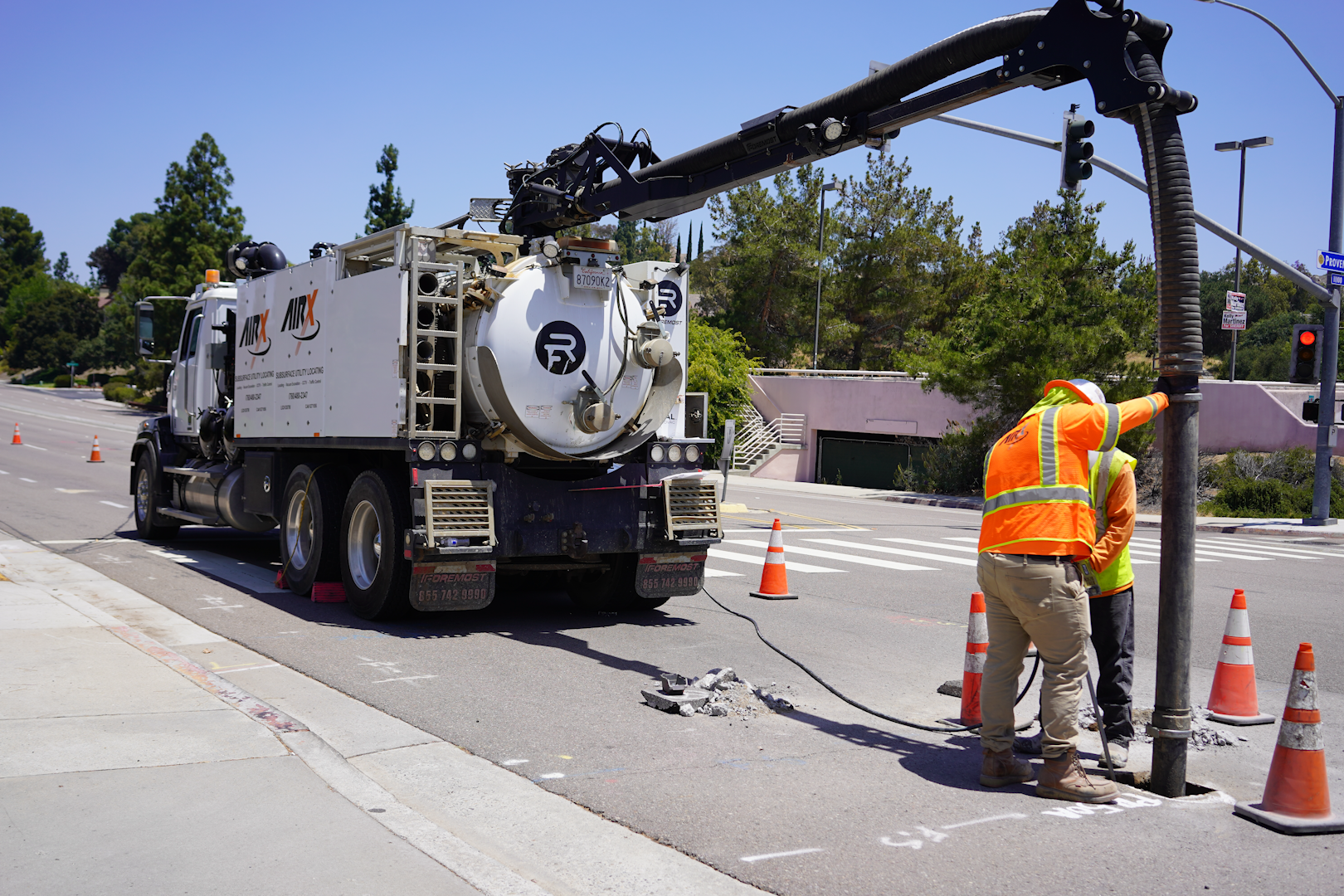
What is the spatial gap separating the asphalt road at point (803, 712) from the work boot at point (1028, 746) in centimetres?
25

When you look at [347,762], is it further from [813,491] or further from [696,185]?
[813,491]

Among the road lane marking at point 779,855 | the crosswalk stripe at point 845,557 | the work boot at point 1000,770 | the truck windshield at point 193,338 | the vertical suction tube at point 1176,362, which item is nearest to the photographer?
the road lane marking at point 779,855

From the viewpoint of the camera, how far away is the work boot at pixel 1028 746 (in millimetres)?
6098

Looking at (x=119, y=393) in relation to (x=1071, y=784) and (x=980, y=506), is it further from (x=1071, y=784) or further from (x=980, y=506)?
(x=1071, y=784)

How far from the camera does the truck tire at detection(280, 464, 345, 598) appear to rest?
33.8 feet

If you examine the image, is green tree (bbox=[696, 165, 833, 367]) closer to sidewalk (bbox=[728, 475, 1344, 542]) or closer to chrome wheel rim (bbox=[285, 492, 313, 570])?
sidewalk (bbox=[728, 475, 1344, 542])

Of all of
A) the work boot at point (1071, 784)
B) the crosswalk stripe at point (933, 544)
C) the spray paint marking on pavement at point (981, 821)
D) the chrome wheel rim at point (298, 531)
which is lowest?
the spray paint marking on pavement at point (981, 821)

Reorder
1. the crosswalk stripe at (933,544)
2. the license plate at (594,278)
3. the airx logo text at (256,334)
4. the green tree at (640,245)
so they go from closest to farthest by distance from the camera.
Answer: the license plate at (594,278), the airx logo text at (256,334), the crosswalk stripe at (933,544), the green tree at (640,245)

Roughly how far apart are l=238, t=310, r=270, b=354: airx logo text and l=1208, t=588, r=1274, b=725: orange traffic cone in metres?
9.19

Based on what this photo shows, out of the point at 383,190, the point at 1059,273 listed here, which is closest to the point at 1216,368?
the point at 1059,273

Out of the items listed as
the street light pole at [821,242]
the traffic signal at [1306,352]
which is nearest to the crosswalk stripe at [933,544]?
the traffic signal at [1306,352]

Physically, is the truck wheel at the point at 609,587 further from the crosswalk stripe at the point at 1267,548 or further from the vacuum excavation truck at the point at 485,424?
the crosswalk stripe at the point at 1267,548

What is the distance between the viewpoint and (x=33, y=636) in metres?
8.23

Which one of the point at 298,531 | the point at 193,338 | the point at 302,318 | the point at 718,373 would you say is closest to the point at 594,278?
the point at 302,318
